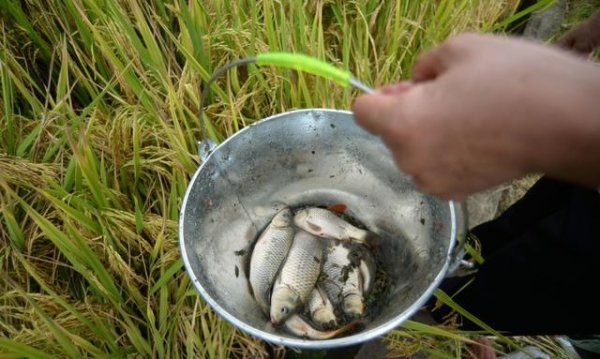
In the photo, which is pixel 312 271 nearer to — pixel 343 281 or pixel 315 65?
pixel 343 281

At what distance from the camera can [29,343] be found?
0.98 meters

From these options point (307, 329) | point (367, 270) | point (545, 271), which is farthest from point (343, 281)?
point (545, 271)

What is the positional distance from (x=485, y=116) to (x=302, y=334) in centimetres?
76

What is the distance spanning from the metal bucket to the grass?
12 cm

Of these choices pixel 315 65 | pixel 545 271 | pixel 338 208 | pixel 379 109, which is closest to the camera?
pixel 379 109

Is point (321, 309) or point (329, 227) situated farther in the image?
point (329, 227)

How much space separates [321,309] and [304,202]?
0.34m

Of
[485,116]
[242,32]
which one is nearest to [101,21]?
[242,32]

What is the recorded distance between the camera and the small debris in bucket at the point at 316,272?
3.54ft

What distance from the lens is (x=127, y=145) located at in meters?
1.21

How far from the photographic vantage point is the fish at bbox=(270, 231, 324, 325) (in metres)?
1.06

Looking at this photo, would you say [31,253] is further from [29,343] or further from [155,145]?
[155,145]

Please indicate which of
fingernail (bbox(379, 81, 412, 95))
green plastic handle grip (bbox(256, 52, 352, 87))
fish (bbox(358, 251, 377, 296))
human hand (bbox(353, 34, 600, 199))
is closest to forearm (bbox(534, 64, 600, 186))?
human hand (bbox(353, 34, 600, 199))

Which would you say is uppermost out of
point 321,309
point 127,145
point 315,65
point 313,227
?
point 315,65
